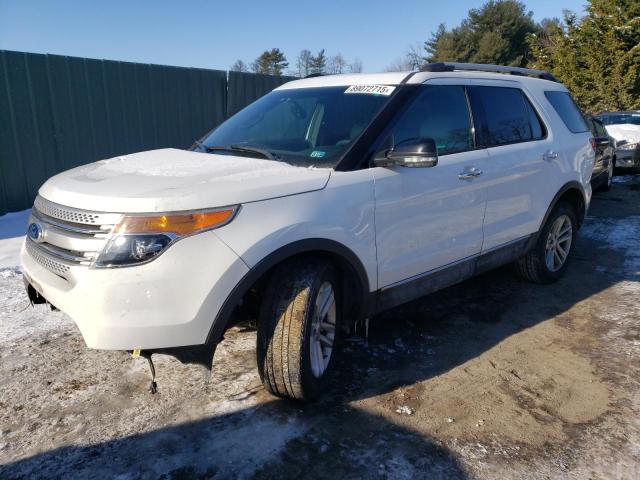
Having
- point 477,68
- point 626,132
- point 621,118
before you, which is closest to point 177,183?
point 477,68

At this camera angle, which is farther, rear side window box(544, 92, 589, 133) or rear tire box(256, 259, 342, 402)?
rear side window box(544, 92, 589, 133)

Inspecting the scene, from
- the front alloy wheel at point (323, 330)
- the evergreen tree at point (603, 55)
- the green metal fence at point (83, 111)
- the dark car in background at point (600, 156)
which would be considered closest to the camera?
the front alloy wheel at point (323, 330)

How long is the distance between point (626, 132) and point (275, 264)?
12.2 metres

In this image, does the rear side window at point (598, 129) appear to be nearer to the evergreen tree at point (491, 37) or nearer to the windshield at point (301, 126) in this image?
the windshield at point (301, 126)

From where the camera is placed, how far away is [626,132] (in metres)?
11.9

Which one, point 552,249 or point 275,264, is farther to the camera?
point 552,249

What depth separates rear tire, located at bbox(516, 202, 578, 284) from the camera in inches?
187

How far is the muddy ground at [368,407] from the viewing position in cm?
246

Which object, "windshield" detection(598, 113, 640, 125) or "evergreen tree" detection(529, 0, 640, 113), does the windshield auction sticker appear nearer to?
"windshield" detection(598, 113, 640, 125)

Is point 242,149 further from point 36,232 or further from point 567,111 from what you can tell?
point 567,111

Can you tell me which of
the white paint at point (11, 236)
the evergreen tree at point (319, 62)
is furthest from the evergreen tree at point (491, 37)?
the white paint at point (11, 236)

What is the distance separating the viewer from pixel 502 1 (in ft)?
132

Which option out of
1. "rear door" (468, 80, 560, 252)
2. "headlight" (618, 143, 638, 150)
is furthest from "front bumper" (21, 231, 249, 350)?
"headlight" (618, 143, 638, 150)

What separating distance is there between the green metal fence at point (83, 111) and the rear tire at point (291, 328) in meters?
5.93
